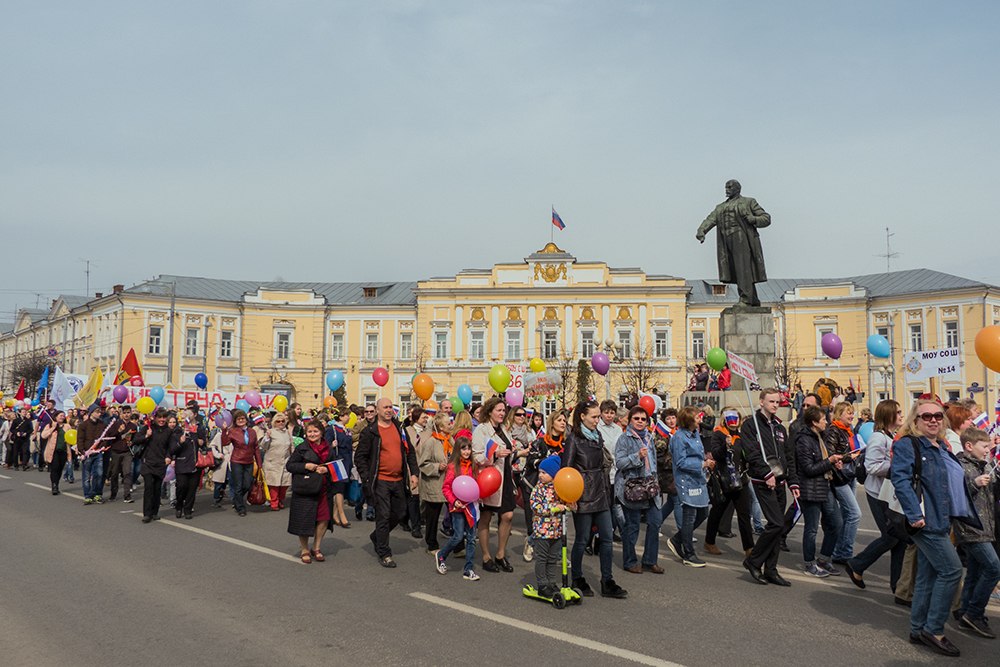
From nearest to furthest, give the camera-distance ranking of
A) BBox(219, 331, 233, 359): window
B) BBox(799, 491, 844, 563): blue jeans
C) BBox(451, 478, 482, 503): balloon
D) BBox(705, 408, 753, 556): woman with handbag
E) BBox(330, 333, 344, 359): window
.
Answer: BBox(451, 478, 482, 503): balloon, BBox(799, 491, 844, 563): blue jeans, BBox(705, 408, 753, 556): woman with handbag, BBox(219, 331, 233, 359): window, BBox(330, 333, 344, 359): window

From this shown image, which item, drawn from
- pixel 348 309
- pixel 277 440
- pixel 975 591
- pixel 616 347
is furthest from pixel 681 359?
pixel 975 591

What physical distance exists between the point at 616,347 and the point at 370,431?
49.5 meters

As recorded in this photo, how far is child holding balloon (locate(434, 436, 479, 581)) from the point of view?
24.8 ft

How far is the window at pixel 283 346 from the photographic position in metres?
62.6

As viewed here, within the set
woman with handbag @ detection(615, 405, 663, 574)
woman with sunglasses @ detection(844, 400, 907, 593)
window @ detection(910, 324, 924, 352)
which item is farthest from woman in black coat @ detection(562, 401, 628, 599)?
window @ detection(910, 324, 924, 352)

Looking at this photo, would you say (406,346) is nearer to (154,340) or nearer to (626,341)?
(626,341)

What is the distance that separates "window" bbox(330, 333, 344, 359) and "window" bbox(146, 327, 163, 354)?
1336 cm

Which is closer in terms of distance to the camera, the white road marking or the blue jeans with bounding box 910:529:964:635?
the white road marking

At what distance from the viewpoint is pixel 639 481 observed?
791cm

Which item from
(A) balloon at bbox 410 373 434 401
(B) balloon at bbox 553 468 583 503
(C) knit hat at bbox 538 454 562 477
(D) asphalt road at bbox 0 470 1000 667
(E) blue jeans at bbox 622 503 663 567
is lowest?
(D) asphalt road at bbox 0 470 1000 667

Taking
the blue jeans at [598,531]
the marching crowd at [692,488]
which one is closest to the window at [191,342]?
the marching crowd at [692,488]

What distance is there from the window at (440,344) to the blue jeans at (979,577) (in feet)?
182

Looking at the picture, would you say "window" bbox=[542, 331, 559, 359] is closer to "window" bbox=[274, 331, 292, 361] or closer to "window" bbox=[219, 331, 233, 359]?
"window" bbox=[274, 331, 292, 361]

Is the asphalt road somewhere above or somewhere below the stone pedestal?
below
